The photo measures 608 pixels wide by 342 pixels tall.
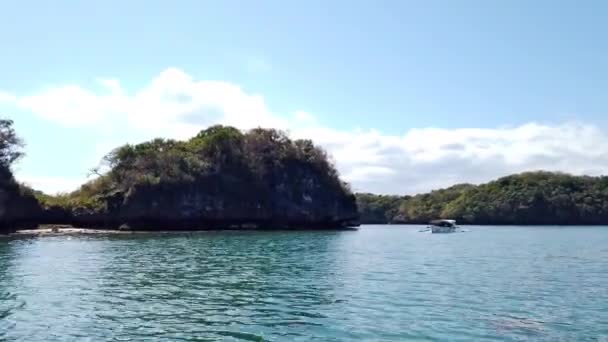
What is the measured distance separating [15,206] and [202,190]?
36.5 metres

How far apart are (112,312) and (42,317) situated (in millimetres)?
2467

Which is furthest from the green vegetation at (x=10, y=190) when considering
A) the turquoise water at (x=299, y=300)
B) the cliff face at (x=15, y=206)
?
the turquoise water at (x=299, y=300)

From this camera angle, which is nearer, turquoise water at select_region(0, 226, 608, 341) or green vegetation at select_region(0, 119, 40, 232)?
turquoise water at select_region(0, 226, 608, 341)

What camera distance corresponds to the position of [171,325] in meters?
20.4

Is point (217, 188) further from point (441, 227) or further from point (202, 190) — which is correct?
point (441, 227)

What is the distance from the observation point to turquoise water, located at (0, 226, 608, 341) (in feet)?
64.2

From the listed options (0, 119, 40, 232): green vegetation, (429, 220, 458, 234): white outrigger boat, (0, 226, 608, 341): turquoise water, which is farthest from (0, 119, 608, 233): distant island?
(0, 226, 608, 341): turquoise water

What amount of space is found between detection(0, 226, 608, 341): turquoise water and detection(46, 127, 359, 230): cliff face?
211 feet

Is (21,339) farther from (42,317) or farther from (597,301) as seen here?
(597,301)

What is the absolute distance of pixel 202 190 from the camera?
120938mm

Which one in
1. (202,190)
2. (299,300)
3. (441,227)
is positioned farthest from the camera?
(202,190)

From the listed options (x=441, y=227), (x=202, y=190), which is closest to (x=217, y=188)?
(x=202, y=190)

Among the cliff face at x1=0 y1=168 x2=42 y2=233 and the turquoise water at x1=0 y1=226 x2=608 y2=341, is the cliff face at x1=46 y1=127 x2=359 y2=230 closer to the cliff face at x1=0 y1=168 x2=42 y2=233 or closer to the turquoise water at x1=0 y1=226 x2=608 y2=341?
the cliff face at x1=0 y1=168 x2=42 y2=233

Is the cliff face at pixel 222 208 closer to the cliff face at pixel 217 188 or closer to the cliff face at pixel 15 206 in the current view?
the cliff face at pixel 217 188
